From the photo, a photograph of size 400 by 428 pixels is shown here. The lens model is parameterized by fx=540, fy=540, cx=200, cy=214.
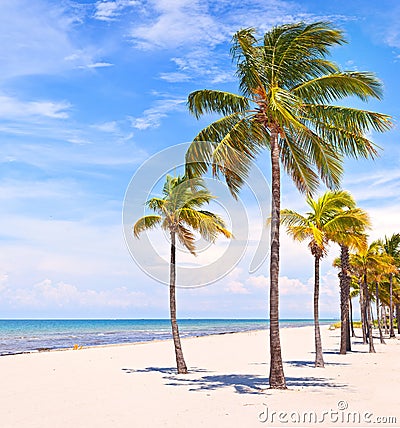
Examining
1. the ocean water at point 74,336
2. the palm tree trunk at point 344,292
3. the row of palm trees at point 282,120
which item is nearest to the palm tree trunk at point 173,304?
the row of palm trees at point 282,120

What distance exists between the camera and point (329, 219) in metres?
20.7

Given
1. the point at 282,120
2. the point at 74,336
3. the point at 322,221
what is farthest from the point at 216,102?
the point at 74,336

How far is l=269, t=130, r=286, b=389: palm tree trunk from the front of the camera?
13977mm

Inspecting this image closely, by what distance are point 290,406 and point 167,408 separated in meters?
2.66

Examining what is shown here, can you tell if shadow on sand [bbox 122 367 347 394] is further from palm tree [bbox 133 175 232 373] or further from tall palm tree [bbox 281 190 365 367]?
tall palm tree [bbox 281 190 365 367]

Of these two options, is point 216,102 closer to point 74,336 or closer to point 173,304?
point 173,304

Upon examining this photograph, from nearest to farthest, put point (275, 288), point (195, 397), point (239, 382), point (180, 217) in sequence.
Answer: point (195, 397) < point (275, 288) < point (239, 382) < point (180, 217)

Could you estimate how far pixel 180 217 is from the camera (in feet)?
61.3

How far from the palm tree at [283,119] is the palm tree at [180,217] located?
2.30 m

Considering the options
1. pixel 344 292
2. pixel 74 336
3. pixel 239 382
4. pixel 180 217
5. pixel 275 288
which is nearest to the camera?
pixel 275 288

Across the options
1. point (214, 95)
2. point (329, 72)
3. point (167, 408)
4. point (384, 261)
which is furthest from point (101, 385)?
point (384, 261)

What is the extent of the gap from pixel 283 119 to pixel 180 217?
6264 millimetres

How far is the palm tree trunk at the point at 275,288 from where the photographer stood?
13977 millimetres

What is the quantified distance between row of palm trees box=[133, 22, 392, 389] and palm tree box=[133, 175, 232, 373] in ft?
7.45
